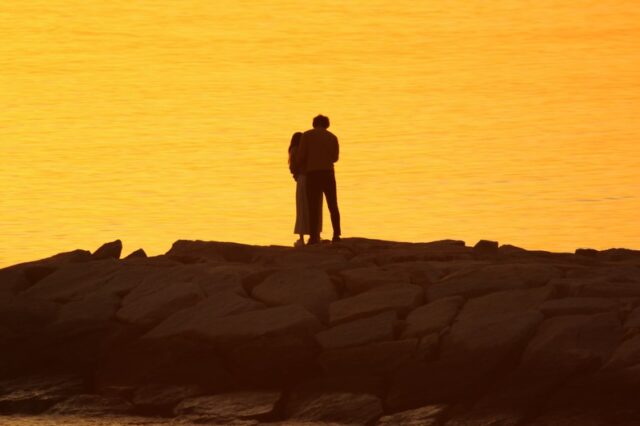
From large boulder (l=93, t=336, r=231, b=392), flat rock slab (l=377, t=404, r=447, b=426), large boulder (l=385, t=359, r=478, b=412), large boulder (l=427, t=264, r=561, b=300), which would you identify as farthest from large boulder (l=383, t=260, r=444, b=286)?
flat rock slab (l=377, t=404, r=447, b=426)

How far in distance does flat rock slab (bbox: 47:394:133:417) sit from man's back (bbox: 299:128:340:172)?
244 inches

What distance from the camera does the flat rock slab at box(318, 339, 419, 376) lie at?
69.3 ft

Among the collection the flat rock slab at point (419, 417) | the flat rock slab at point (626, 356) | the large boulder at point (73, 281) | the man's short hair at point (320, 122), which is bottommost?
the flat rock slab at point (419, 417)

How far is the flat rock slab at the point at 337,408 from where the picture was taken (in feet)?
66.9

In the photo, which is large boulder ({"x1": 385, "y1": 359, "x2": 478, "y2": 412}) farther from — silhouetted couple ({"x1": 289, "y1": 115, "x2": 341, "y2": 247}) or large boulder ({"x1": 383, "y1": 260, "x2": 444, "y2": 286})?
silhouetted couple ({"x1": 289, "y1": 115, "x2": 341, "y2": 247})

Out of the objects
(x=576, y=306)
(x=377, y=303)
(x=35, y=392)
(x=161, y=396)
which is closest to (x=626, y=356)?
(x=576, y=306)

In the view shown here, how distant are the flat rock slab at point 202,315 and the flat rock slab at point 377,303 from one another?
3.28 feet

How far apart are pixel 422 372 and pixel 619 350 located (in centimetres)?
207

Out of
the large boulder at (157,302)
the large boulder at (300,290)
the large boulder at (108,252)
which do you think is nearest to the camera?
the large boulder at (300,290)

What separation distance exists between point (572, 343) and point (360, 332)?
2.51m

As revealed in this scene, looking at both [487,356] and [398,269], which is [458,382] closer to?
[487,356]

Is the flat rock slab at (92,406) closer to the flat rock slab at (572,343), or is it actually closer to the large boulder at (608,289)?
the flat rock slab at (572,343)

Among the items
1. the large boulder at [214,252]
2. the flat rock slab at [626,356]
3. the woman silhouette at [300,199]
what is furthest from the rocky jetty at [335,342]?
the woman silhouette at [300,199]

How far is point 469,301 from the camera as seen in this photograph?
22.2m
